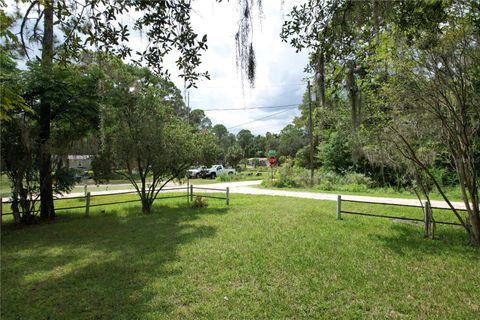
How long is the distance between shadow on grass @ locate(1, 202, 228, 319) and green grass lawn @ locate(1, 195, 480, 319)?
0.07 feet

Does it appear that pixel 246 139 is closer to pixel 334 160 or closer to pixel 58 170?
pixel 334 160

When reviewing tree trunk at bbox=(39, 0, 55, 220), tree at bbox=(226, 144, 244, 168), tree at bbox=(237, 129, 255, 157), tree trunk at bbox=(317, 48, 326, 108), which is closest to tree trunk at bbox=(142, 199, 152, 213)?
tree trunk at bbox=(39, 0, 55, 220)

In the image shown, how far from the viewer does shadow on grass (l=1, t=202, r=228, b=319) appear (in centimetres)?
352

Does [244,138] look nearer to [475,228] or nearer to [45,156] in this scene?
[45,156]

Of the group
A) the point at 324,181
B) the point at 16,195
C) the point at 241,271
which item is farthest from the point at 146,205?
the point at 324,181

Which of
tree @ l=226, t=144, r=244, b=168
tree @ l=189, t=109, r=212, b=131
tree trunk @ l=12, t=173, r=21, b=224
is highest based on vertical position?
tree @ l=189, t=109, r=212, b=131

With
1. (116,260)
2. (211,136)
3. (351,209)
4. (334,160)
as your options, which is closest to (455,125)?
(351,209)

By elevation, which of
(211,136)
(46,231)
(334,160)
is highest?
(211,136)

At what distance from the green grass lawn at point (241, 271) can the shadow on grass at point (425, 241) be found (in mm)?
25

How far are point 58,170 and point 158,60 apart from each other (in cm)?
844

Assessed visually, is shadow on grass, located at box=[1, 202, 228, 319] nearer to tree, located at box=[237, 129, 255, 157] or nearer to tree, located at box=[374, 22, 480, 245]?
tree, located at box=[374, 22, 480, 245]

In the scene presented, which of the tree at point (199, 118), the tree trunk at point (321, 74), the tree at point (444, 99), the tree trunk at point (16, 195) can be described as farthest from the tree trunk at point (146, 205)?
the tree at point (199, 118)

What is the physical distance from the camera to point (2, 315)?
337 cm

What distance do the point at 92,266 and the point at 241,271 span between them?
2595 mm
